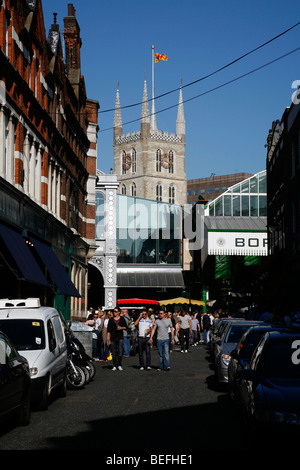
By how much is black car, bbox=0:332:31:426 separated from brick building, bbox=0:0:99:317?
32.2ft

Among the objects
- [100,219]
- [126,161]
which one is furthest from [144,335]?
[126,161]

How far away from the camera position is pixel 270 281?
3966 centimetres

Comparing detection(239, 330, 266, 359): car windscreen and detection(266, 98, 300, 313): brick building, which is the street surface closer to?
detection(239, 330, 266, 359): car windscreen

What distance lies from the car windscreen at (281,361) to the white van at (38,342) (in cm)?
420

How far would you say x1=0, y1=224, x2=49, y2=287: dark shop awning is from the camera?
72.4 feet

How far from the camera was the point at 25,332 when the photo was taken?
13.3m

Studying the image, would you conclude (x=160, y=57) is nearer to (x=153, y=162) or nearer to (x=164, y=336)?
(x=153, y=162)

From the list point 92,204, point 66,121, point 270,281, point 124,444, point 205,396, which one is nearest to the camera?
point 124,444

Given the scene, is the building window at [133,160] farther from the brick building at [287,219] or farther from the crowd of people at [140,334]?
the crowd of people at [140,334]

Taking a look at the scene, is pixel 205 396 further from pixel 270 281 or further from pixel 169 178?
pixel 169 178

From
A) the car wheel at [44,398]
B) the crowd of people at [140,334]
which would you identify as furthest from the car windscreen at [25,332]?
the crowd of people at [140,334]

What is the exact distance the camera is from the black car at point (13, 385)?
9773 mm

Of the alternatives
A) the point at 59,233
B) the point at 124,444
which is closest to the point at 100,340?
the point at 59,233
